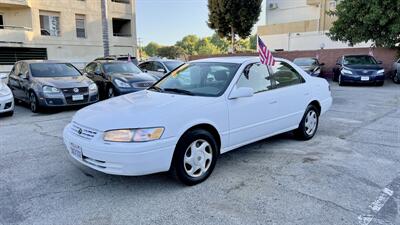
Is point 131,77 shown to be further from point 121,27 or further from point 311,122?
point 121,27

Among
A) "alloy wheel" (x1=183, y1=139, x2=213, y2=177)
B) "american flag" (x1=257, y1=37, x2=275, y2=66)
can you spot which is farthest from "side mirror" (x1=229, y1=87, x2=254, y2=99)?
"american flag" (x1=257, y1=37, x2=275, y2=66)

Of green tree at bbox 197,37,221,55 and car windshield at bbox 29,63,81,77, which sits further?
green tree at bbox 197,37,221,55

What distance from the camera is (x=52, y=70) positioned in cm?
986

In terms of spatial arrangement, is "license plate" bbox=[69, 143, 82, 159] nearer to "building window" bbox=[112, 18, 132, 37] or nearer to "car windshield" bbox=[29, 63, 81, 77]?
"car windshield" bbox=[29, 63, 81, 77]

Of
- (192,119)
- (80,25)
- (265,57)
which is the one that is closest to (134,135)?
(192,119)

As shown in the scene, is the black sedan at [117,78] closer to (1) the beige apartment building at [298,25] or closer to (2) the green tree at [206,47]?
(1) the beige apartment building at [298,25]

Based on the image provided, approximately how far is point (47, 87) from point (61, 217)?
634cm

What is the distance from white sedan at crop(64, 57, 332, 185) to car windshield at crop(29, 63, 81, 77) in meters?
5.84

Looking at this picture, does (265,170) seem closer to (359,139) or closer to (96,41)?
(359,139)

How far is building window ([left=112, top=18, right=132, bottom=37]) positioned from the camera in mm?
28016

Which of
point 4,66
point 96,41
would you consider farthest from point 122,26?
point 4,66

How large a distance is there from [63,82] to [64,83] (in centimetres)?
8

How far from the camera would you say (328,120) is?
761 centimetres

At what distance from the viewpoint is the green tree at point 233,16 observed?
91.2ft
